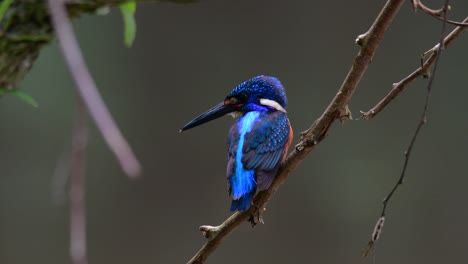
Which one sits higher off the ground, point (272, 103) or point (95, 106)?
point (95, 106)

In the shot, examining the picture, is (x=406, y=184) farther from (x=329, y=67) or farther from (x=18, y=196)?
(x=18, y=196)

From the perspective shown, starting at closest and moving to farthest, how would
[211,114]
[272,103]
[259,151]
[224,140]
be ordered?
1. [259,151]
2. [211,114]
3. [272,103]
4. [224,140]

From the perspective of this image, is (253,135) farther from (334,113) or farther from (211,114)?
(334,113)

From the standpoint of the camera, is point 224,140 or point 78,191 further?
point 224,140

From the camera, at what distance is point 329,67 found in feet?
12.5

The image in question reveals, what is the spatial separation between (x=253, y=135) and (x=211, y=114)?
0.15m

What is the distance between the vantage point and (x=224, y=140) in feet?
12.1

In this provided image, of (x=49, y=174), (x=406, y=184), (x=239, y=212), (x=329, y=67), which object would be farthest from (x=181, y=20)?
(x=239, y=212)

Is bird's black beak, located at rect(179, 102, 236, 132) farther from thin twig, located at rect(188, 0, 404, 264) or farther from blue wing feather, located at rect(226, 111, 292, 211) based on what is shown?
thin twig, located at rect(188, 0, 404, 264)

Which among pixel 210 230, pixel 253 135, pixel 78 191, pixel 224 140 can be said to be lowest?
pixel 224 140

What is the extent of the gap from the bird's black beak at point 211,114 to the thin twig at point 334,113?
0.42m

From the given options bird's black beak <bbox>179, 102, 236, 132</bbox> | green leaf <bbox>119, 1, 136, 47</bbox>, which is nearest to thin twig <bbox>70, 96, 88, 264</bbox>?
green leaf <bbox>119, 1, 136, 47</bbox>

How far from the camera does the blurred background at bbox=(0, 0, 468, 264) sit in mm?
3650

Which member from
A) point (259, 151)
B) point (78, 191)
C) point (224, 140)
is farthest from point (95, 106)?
point (224, 140)
